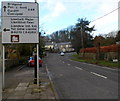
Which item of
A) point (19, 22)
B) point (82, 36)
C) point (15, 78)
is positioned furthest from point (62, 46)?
point (19, 22)

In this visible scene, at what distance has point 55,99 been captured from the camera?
25.2ft

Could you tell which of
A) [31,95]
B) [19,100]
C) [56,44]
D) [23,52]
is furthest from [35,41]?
[56,44]

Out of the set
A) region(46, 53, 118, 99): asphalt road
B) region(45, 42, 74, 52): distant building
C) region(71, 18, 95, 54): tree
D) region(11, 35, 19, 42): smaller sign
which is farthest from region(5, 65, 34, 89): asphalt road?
region(45, 42, 74, 52): distant building

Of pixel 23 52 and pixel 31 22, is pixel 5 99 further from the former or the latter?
pixel 23 52

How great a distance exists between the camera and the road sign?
1069 cm

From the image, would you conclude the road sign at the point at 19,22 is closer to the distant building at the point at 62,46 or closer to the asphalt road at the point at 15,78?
the asphalt road at the point at 15,78

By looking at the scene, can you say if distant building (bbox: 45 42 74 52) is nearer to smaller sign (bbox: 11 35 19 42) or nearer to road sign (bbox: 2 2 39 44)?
road sign (bbox: 2 2 39 44)

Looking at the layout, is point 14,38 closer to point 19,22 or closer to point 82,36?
point 19,22

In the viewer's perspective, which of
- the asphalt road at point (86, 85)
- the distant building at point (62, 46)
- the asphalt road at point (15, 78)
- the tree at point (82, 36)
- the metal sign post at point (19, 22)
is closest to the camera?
the asphalt road at point (86, 85)

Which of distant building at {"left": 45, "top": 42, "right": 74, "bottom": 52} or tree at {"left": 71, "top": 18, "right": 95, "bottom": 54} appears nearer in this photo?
tree at {"left": 71, "top": 18, "right": 95, "bottom": 54}

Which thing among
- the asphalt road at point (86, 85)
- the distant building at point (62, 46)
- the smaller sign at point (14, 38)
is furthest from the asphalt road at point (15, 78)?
the distant building at point (62, 46)

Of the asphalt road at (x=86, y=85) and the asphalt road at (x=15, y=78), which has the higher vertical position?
the asphalt road at (x=86, y=85)

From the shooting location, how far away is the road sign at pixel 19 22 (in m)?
10.7

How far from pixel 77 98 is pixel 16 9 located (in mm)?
5839
